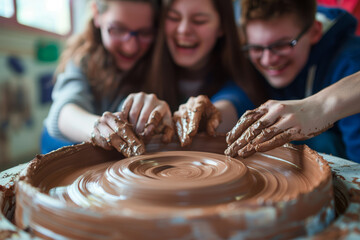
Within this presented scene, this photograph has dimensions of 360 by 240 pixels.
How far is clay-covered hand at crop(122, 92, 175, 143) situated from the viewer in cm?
118

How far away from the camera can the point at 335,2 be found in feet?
9.55

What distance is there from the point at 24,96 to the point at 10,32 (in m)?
0.68

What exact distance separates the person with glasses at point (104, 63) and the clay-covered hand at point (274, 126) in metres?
1.10

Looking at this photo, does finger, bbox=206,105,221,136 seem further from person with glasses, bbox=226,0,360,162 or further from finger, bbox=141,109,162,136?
person with glasses, bbox=226,0,360,162

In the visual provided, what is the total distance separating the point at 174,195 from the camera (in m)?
0.73

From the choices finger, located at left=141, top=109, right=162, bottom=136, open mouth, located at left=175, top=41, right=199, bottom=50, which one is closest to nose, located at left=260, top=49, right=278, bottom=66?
open mouth, located at left=175, top=41, right=199, bottom=50

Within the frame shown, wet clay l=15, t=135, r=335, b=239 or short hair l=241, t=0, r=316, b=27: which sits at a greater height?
short hair l=241, t=0, r=316, b=27

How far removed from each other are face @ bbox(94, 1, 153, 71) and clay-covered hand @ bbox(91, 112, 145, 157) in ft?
3.36

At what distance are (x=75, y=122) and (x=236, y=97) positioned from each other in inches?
37.8

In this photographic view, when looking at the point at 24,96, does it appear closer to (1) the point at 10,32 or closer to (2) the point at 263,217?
(1) the point at 10,32

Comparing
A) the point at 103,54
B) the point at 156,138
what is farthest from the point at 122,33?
the point at 156,138

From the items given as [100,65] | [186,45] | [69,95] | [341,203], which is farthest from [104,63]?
[341,203]

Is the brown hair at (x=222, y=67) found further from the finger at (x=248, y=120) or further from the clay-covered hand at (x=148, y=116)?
the finger at (x=248, y=120)

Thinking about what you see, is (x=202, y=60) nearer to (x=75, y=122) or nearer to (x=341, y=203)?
(x=75, y=122)
